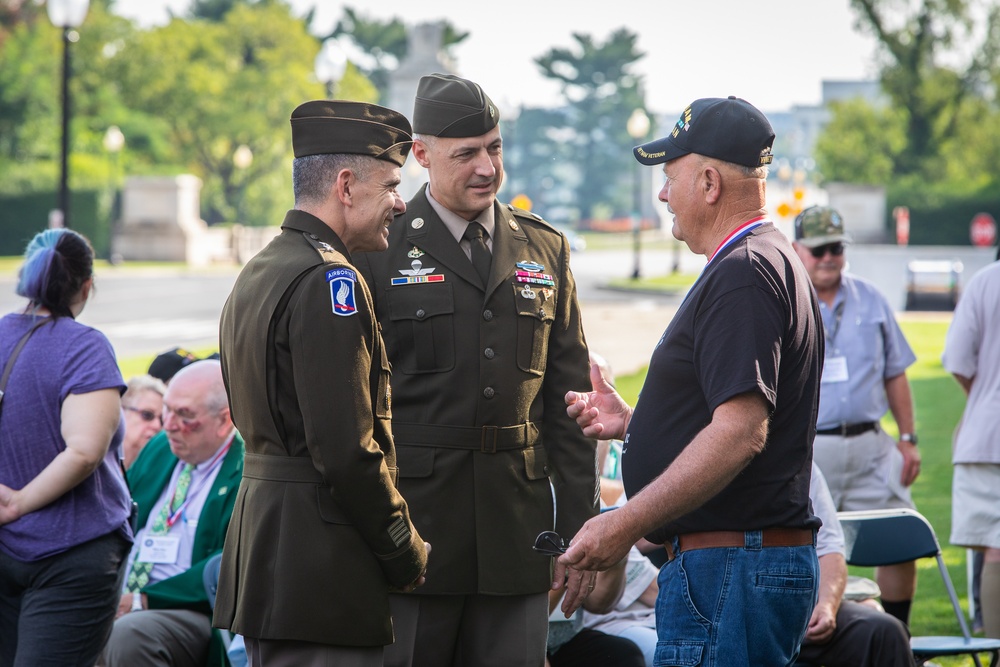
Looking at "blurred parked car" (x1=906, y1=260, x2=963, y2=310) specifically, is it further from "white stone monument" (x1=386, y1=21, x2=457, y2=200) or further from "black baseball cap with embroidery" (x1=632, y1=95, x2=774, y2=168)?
"black baseball cap with embroidery" (x1=632, y1=95, x2=774, y2=168)

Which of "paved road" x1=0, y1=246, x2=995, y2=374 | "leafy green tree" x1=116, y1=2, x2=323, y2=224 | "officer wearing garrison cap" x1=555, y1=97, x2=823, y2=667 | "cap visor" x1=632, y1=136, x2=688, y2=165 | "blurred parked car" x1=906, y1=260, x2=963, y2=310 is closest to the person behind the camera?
"officer wearing garrison cap" x1=555, y1=97, x2=823, y2=667

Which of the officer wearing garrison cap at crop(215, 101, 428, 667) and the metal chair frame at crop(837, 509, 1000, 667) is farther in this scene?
the metal chair frame at crop(837, 509, 1000, 667)

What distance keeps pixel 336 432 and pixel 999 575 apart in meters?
3.68

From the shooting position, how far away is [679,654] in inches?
119

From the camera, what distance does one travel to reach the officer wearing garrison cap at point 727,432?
290 cm

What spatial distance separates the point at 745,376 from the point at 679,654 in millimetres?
722

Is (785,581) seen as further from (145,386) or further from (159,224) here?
(159,224)

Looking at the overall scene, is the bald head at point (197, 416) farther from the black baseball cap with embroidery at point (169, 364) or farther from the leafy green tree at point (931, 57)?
the leafy green tree at point (931, 57)

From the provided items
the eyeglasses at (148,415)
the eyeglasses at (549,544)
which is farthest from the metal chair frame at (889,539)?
the eyeglasses at (148,415)

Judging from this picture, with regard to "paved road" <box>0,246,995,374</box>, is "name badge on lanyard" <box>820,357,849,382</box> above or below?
above

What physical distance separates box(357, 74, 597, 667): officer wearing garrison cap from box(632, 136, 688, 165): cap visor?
2.55 ft

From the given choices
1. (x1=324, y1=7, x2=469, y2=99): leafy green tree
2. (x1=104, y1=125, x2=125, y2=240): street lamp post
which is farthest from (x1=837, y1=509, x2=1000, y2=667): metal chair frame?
(x1=324, y1=7, x2=469, y2=99): leafy green tree

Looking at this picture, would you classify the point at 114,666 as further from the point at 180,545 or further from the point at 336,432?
the point at 336,432

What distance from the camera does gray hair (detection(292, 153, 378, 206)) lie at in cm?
326
